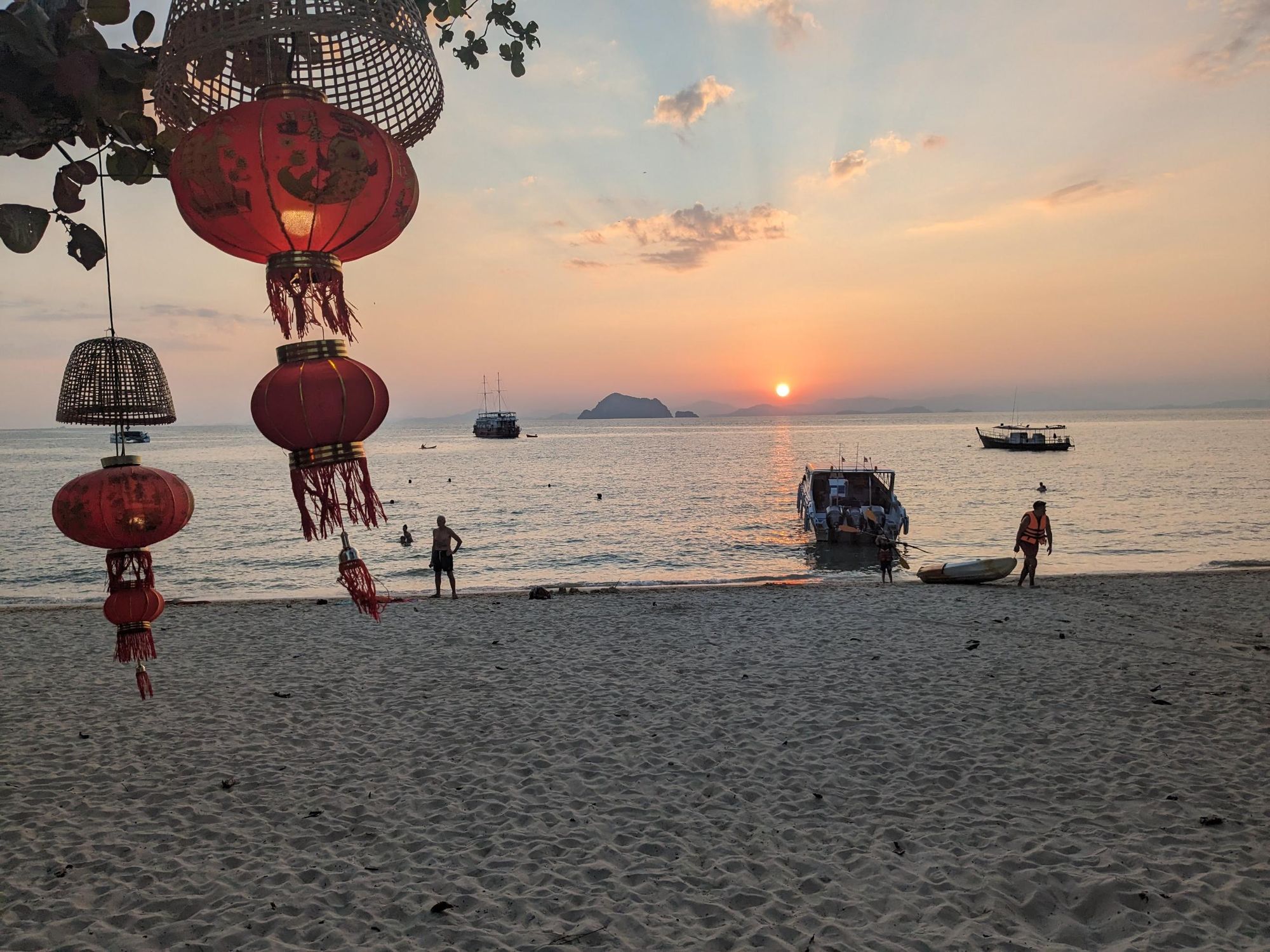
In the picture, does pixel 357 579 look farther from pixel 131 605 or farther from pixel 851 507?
pixel 851 507

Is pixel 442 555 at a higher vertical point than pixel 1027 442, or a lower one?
lower

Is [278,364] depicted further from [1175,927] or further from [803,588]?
[803,588]

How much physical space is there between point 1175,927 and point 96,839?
764 cm

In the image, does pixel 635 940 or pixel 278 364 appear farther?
pixel 635 940

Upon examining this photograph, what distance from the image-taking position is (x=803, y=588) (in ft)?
54.0

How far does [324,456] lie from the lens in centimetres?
237

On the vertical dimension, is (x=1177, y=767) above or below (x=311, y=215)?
below

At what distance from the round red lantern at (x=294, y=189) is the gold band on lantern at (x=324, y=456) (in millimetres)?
413

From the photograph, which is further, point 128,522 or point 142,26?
point 128,522

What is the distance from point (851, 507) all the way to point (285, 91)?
31.4m

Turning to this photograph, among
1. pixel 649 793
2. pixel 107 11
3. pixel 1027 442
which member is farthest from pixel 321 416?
pixel 1027 442

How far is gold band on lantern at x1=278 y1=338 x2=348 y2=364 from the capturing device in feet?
7.65

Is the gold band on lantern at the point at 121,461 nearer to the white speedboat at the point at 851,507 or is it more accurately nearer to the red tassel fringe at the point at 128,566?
the red tassel fringe at the point at 128,566

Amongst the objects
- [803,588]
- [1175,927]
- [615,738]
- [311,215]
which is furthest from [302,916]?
[803,588]
